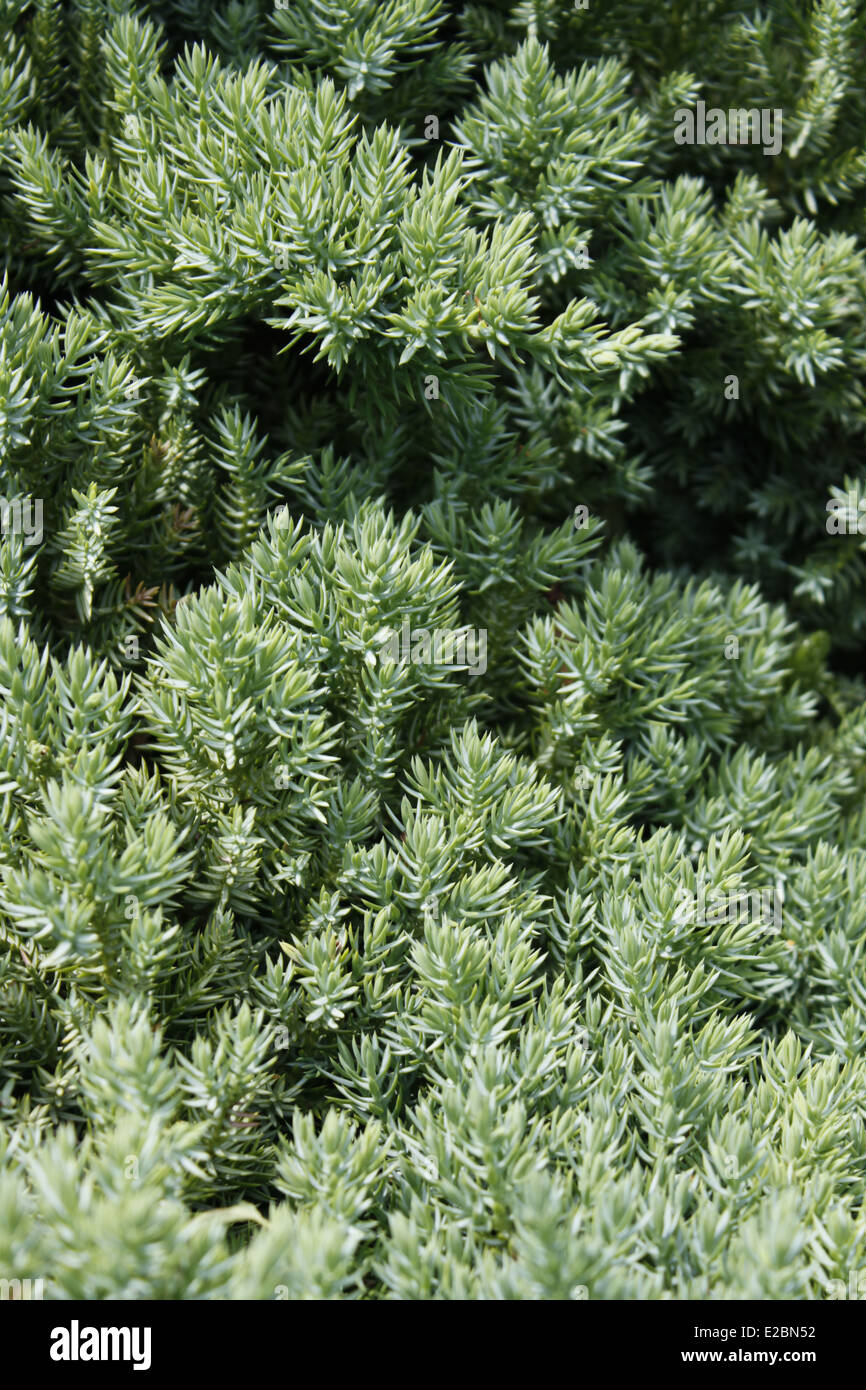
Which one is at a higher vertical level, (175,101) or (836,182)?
(836,182)

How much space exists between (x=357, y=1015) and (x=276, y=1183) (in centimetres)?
22

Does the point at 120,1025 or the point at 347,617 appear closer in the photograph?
the point at 120,1025

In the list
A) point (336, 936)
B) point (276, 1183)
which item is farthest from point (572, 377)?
point (276, 1183)

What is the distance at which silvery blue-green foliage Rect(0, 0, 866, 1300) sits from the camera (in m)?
0.95

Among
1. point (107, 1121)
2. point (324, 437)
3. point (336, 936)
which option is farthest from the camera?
point (324, 437)

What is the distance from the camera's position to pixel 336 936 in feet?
3.77

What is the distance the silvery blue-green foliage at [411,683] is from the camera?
953mm

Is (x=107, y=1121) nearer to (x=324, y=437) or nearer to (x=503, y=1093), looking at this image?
(x=503, y=1093)

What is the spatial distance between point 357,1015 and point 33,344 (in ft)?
2.73

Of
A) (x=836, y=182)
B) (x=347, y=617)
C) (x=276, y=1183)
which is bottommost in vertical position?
(x=276, y=1183)

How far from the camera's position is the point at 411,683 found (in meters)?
1.20

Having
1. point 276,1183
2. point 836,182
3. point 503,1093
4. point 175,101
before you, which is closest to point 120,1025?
point 276,1183

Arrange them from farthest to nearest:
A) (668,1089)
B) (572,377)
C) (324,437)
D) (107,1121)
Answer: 1. (324,437)
2. (572,377)
3. (668,1089)
4. (107,1121)

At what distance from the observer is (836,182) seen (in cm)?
154
